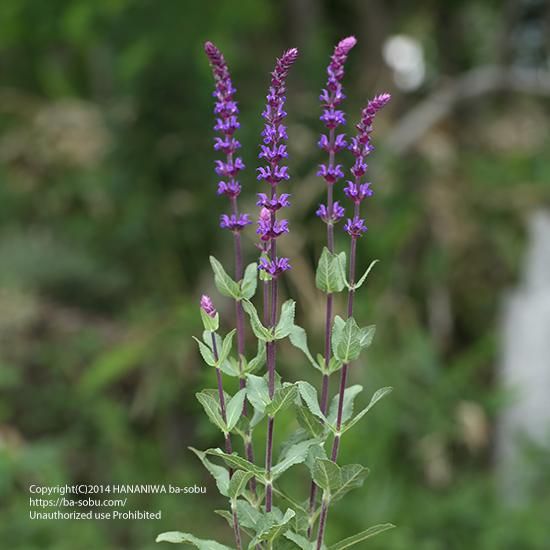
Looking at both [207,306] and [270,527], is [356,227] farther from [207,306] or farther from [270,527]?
[270,527]

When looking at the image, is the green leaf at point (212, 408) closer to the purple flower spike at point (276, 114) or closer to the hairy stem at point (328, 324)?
the hairy stem at point (328, 324)

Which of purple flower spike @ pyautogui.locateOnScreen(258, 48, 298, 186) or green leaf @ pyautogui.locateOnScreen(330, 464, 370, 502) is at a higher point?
purple flower spike @ pyautogui.locateOnScreen(258, 48, 298, 186)

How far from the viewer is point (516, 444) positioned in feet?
10.9

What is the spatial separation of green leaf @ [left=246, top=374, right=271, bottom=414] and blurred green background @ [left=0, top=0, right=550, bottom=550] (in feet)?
6.41

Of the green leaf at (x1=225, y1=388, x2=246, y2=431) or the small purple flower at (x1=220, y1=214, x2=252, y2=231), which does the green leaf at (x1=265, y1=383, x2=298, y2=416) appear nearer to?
the green leaf at (x1=225, y1=388, x2=246, y2=431)

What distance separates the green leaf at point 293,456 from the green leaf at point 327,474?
2 cm

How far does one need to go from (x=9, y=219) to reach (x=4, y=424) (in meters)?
1.39

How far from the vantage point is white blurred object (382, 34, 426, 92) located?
430 cm

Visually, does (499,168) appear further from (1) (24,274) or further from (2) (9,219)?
(2) (9,219)

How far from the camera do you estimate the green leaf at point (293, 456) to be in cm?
79

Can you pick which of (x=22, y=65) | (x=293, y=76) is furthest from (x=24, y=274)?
(x=22, y=65)

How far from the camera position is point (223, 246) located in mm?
3703

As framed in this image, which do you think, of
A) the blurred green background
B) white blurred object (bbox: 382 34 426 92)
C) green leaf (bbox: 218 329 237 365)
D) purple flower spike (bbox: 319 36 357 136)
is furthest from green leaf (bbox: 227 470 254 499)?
white blurred object (bbox: 382 34 426 92)

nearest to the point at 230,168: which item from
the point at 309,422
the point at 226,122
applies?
the point at 226,122
